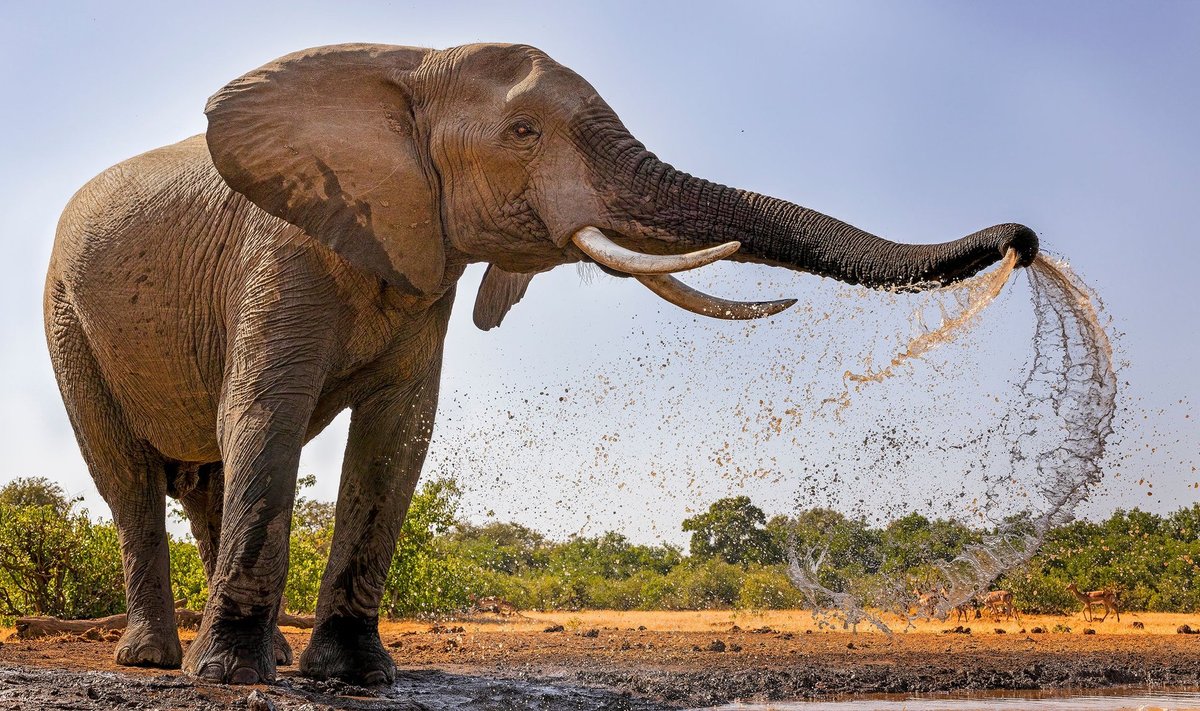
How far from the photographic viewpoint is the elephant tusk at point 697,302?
568cm

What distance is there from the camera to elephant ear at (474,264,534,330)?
784 centimetres

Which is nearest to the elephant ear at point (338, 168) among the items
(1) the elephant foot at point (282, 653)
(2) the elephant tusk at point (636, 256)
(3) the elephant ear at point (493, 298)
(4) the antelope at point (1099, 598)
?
(2) the elephant tusk at point (636, 256)

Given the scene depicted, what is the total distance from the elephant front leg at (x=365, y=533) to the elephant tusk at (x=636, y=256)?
181 centimetres

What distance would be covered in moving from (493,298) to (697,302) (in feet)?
7.49

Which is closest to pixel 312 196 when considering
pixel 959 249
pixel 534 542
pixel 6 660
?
pixel 959 249

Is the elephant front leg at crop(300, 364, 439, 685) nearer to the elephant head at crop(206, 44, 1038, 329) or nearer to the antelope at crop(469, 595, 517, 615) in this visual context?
the elephant head at crop(206, 44, 1038, 329)

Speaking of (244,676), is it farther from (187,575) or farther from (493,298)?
(187,575)

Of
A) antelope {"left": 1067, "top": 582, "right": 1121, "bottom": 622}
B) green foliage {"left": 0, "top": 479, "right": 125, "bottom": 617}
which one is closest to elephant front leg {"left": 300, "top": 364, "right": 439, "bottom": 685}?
green foliage {"left": 0, "top": 479, "right": 125, "bottom": 617}

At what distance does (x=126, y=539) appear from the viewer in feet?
26.2

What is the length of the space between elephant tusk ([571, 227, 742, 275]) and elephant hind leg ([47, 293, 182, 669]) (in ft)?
11.8

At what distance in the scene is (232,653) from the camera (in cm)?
629

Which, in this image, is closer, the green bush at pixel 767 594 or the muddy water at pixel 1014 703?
the muddy water at pixel 1014 703

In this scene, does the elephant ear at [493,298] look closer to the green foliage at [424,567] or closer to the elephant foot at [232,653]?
the elephant foot at [232,653]

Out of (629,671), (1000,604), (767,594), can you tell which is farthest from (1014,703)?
(767,594)
